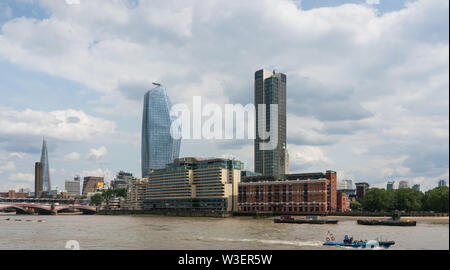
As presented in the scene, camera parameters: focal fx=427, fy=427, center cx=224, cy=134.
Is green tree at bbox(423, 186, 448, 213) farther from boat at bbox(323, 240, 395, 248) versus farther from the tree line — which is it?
boat at bbox(323, 240, 395, 248)

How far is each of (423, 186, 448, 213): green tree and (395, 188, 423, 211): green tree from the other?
4.51m

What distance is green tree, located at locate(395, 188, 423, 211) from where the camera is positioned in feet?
609

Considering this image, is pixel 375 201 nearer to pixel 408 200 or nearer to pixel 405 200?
pixel 405 200

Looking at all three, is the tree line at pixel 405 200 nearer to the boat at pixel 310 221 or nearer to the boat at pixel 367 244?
the boat at pixel 310 221

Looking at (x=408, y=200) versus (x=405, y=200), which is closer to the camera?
(x=405, y=200)

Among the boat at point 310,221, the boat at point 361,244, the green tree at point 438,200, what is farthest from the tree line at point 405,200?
the boat at point 361,244

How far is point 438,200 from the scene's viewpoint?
586ft

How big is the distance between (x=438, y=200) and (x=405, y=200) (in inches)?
517

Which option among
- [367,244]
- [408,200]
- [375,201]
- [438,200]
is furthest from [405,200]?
[367,244]
